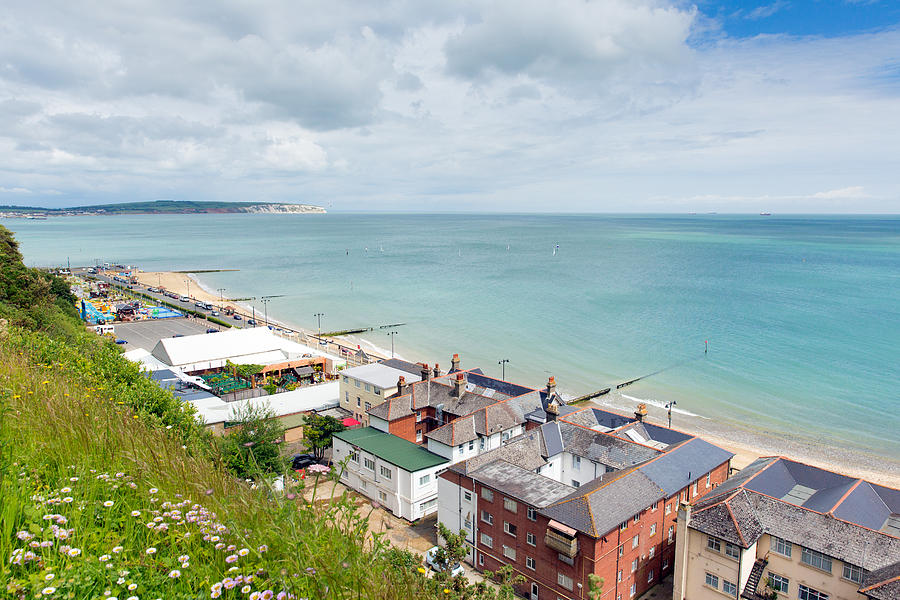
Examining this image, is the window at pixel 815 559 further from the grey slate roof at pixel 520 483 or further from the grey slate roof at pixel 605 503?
the grey slate roof at pixel 520 483

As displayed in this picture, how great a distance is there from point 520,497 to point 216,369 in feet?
130

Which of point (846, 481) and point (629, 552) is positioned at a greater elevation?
point (846, 481)

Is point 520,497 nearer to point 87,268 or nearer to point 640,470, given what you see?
point 640,470

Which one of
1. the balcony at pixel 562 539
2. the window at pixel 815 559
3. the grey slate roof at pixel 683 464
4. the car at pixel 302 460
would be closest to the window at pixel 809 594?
the window at pixel 815 559

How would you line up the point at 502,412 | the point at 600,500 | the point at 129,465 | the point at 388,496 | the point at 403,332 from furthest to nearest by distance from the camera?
the point at 403,332 < the point at 502,412 < the point at 388,496 < the point at 600,500 < the point at 129,465

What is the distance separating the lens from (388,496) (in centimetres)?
2762

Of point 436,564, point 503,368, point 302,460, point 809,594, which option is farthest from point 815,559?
point 503,368

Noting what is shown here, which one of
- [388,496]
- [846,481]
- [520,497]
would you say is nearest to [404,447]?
[388,496]

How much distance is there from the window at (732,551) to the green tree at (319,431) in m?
21.5

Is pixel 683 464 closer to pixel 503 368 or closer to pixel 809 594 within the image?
pixel 809 594

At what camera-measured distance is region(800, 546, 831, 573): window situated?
699 inches

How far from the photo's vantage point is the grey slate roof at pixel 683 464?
23.4 m

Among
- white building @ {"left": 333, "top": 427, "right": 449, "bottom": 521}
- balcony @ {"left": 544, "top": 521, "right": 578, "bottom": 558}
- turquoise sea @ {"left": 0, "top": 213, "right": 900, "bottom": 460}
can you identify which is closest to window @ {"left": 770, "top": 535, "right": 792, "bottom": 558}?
balcony @ {"left": 544, "top": 521, "right": 578, "bottom": 558}

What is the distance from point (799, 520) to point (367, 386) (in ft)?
87.9
